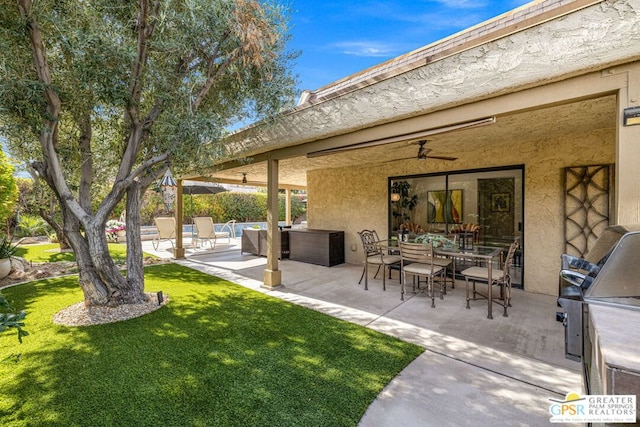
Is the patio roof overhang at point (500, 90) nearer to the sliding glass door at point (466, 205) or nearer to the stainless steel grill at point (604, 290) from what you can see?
the sliding glass door at point (466, 205)

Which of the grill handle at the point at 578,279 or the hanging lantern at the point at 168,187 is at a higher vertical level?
the hanging lantern at the point at 168,187

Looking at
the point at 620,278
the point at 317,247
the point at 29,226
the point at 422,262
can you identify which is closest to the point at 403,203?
the point at 317,247

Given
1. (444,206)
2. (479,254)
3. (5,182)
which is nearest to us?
(479,254)

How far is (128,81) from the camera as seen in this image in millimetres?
4379

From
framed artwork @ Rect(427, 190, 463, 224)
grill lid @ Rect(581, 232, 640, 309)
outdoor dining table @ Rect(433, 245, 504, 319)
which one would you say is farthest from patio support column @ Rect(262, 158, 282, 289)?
grill lid @ Rect(581, 232, 640, 309)

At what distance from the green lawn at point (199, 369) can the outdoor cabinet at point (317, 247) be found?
3873 mm

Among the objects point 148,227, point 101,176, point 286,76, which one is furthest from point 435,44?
point 148,227

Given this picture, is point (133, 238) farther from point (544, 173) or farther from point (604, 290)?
point (544, 173)

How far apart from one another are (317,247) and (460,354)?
223 inches

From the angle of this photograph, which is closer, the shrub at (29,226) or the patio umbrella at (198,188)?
the patio umbrella at (198,188)

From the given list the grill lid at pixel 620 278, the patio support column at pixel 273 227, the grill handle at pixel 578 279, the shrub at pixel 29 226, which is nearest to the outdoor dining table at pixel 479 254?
the grill handle at pixel 578 279

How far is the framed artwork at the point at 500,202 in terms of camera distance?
6.27m

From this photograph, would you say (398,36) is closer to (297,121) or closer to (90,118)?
(297,121)

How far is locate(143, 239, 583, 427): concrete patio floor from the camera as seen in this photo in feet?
7.95
